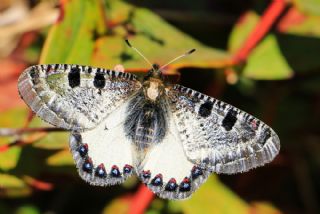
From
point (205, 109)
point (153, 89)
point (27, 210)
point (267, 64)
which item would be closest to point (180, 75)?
point (153, 89)

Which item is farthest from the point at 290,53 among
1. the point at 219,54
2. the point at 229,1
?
the point at 229,1

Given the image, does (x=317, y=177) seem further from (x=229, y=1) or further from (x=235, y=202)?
(x=229, y=1)

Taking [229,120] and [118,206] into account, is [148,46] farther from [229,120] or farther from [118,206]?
[118,206]

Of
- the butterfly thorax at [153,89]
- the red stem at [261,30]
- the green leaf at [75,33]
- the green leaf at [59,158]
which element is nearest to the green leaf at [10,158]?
the green leaf at [59,158]

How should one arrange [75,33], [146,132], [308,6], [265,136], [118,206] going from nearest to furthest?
1. [265,136]
2. [146,132]
3. [75,33]
4. [308,6]
5. [118,206]

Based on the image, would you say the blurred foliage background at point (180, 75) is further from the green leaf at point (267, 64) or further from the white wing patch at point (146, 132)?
the white wing patch at point (146, 132)

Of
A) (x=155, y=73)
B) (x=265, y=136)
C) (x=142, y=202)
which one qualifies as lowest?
(x=142, y=202)
